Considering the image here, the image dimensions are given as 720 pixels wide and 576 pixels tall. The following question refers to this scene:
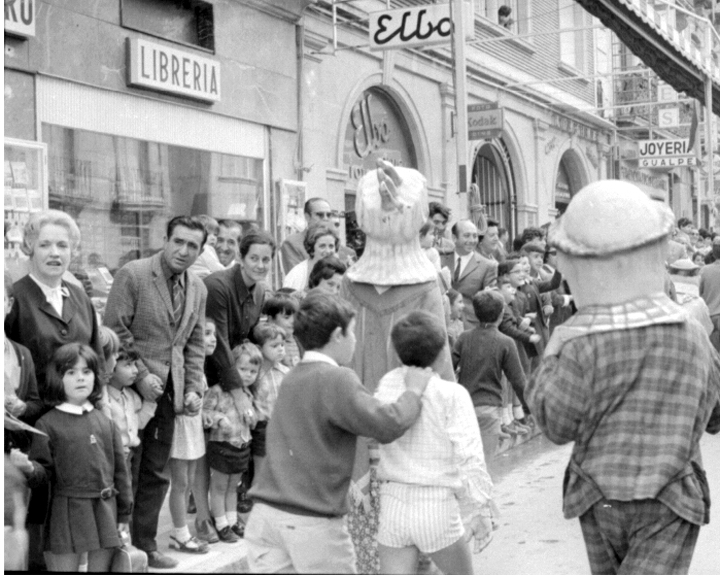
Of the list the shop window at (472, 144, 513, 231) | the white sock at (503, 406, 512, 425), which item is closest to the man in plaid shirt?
the white sock at (503, 406, 512, 425)

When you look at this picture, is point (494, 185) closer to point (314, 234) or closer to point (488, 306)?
point (488, 306)

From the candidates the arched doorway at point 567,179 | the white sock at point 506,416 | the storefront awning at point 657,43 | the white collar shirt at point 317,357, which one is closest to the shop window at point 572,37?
the arched doorway at point 567,179

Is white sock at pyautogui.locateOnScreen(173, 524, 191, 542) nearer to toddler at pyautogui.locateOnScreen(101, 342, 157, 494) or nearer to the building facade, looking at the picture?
toddler at pyautogui.locateOnScreen(101, 342, 157, 494)

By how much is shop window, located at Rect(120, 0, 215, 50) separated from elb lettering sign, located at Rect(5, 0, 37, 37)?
50.2 inches

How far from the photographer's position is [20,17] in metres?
7.96

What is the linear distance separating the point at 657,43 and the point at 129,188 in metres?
8.35

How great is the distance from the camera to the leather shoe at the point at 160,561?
17.4 feet

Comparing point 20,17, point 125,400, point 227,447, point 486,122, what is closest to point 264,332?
point 227,447

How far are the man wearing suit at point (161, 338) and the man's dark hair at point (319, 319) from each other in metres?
1.59

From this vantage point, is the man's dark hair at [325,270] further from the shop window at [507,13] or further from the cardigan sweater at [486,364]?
the shop window at [507,13]

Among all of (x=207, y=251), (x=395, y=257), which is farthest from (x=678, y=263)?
(x=395, y=257)

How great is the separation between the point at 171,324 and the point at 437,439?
5.87ft

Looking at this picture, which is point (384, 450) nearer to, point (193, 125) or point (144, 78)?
point (144, 78)

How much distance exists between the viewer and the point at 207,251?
733 centimetres
